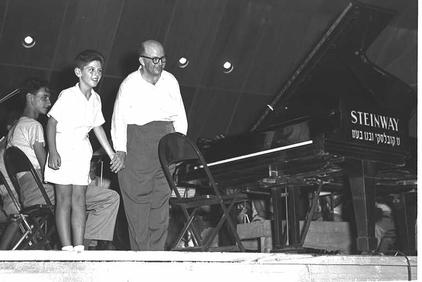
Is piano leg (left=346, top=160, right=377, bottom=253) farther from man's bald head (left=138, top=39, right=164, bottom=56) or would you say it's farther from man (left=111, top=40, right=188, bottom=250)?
man's bald head (left=138, top=39, right=164, bottom=56)

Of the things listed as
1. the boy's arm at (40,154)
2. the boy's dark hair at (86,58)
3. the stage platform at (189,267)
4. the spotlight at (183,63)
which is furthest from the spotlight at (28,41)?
the stage platform at (189,267)

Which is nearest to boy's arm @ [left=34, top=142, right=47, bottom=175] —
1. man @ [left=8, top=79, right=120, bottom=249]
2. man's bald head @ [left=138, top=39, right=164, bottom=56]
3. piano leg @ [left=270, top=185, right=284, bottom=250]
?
man @ [left=8, top=79, right=120, bottom=249]

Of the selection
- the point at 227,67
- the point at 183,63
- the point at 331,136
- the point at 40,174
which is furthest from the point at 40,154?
the point at 227,67

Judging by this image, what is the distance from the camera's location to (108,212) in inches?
186

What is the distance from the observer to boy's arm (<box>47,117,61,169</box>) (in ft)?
13.2

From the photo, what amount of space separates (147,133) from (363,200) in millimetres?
1435

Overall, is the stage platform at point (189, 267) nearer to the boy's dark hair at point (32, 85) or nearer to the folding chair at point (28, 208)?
the folding chair at point (28, 208)

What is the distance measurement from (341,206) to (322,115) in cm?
222

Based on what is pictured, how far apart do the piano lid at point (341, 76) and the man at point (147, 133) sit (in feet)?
5.50

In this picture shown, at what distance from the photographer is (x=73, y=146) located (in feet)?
13.6

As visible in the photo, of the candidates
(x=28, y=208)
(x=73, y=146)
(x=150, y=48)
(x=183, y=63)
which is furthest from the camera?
(x=183, y=63)

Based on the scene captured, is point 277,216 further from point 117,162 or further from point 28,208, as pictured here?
point 28,208

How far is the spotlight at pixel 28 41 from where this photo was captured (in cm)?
786

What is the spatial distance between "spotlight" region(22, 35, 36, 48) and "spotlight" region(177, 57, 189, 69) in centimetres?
157
